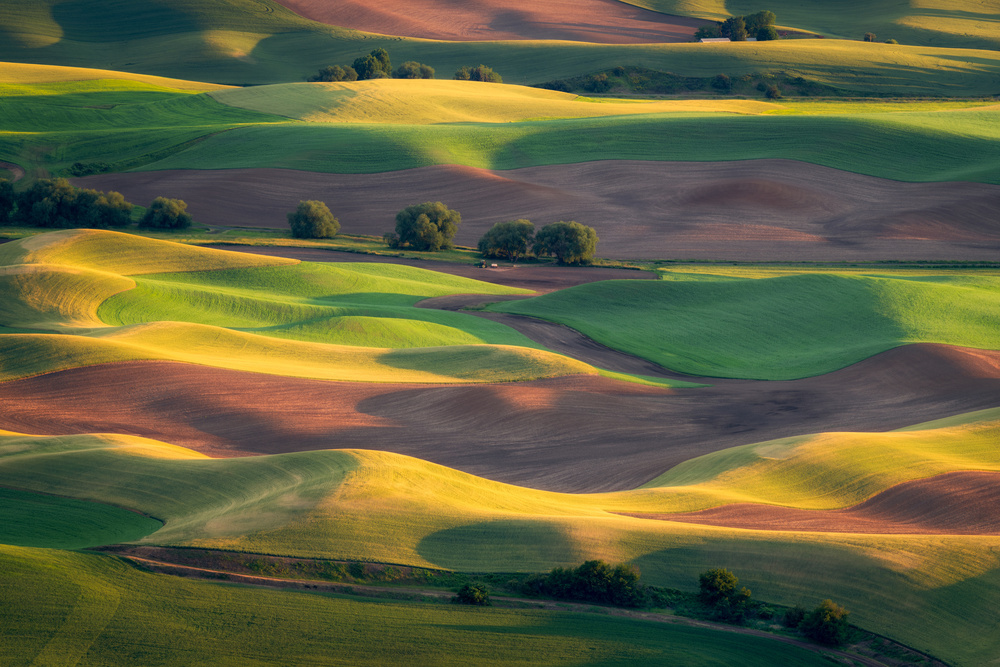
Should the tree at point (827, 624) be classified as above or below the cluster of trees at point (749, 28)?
below

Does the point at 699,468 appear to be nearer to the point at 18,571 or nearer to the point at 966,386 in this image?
the point at 966,386

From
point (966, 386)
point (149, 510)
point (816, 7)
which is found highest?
point (816, 7)

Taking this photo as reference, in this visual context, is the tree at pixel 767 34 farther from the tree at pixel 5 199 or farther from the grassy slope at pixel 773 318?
the tree at pixel 5 199

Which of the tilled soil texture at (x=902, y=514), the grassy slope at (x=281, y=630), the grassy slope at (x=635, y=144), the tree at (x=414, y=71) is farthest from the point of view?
the tree at (x=414, y=71)

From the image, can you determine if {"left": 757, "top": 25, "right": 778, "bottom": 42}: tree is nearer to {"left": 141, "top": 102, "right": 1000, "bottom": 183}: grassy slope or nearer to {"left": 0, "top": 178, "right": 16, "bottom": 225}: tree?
{"left": 141, "top": 102, "right": 1000, "bottom": 183}: grassy slope

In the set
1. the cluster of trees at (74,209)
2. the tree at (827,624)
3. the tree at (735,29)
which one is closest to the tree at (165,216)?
the cluster of trees at (74,209)

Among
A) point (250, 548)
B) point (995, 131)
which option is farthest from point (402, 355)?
point (995, 131)

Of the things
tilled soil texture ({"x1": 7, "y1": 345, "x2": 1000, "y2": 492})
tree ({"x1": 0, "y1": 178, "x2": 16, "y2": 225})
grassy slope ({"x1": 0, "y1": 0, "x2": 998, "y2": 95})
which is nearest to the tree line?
grassy slope ({"x1": 0, "y1": 0, "x2": 998, "y2": 95})
